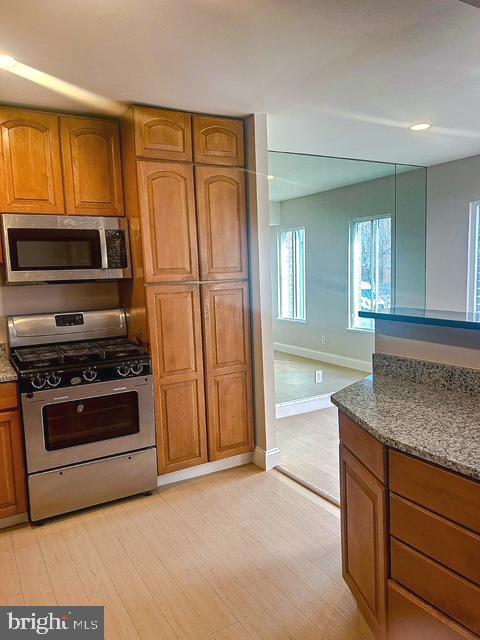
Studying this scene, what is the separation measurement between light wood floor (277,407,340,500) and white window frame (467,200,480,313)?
198 cm

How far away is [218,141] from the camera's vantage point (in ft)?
10.2

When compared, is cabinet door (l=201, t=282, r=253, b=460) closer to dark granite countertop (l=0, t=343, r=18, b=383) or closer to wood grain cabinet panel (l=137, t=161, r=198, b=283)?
wood grain cabinet panel (l=137, t=161, r=198, b=283)

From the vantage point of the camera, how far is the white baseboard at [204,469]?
3139mm

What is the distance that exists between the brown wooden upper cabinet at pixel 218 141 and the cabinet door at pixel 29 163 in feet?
2.94

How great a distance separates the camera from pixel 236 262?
325 centimetres

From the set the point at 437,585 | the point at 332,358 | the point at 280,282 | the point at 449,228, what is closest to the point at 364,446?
the point at 437,585

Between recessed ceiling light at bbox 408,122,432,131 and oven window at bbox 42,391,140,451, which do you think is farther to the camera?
recessed ceiling light at bbox 408,122,432,131

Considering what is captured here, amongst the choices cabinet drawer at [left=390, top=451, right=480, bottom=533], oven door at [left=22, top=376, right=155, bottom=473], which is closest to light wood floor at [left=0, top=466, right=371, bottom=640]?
oven door at [left=22, top=376, right=155, bottom=473]

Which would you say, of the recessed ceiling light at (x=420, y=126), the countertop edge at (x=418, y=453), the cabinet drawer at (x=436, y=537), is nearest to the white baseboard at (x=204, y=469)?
the countertop edge at (x=418, y=453)

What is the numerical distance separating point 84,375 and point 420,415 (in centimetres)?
191

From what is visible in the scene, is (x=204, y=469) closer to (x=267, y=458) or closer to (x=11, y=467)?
(x=267, y=458)

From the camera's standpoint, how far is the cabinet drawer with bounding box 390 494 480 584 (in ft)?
4.16

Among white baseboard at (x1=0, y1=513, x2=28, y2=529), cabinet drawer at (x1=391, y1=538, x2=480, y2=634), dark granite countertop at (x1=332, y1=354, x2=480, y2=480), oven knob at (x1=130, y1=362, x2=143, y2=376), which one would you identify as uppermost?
dark granite countertop at (x1=332, y1=354, x2=480, y2=480)

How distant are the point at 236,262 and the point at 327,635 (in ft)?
7.33
